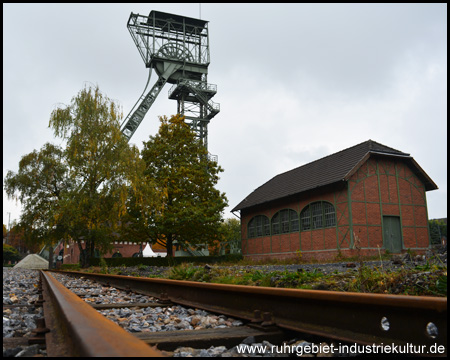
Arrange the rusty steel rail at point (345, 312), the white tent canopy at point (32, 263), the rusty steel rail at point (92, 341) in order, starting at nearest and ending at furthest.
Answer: the rusty steel rail at point (92, 341) → the rusty steel rail at point (345, 312) → the white tent canopy at point (32, 263)

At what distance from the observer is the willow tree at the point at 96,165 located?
19969 millimetres

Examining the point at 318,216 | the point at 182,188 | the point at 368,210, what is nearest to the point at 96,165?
the point at 182,188

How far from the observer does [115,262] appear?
23.2 meters

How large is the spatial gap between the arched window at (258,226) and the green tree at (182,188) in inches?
169

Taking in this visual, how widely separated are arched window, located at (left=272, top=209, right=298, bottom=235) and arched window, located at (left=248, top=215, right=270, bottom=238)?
1.01 metres

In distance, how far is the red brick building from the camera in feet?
74.9

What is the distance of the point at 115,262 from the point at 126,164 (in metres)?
6.47

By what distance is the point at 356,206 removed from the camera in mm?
22891

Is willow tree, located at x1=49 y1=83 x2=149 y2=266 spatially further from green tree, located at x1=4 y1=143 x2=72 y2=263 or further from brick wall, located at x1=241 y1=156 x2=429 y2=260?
brick wall, located at x1=241 y1=156 x2=429 y2=260

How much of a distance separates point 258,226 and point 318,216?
7.31m

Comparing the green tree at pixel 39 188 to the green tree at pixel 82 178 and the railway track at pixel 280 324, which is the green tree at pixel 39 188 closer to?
the green tree at pixel 82 178

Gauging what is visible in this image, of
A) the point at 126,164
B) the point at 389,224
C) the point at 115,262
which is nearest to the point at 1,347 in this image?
the point at 126,164

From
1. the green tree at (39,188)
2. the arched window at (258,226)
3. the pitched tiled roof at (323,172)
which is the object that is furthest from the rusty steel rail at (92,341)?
the arched window at (258,226)

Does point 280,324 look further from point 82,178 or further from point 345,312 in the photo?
point 82,178
